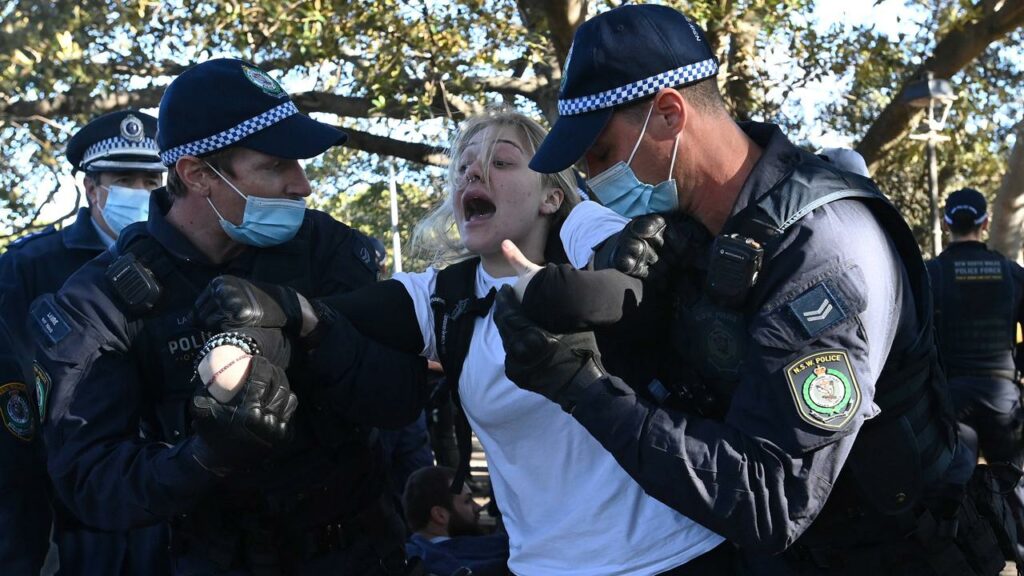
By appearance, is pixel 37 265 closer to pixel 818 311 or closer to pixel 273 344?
pixel 273 344

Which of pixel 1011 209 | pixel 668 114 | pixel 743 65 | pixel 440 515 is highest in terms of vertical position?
pixel 668 114

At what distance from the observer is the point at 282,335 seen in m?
2.46

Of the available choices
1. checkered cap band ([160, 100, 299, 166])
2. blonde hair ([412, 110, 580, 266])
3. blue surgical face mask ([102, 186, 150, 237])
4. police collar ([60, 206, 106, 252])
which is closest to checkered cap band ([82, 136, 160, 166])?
blue surgical face mask ([102, 186, 150, 237])

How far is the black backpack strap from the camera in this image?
257 cm

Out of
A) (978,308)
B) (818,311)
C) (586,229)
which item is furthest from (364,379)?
(978,308)

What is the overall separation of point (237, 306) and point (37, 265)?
206cm

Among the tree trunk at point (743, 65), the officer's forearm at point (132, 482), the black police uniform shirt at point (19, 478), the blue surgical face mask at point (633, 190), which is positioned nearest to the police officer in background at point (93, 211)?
the black police uniform shirt at point (19, 478)

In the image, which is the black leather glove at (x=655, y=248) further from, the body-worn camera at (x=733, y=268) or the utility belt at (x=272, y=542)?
the utility belt at (x=272, y=542)

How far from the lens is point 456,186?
9.48 feet

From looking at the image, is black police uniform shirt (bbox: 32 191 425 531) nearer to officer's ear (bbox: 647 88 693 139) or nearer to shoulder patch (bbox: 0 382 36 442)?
shoulder patch (bbox: 0 382 36 442)

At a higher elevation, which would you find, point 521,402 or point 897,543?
point 521,402

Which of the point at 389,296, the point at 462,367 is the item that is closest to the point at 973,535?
the point at 462,367

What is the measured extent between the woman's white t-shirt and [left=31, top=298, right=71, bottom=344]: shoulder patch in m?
0.98

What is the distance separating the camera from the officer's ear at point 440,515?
4977 mm
